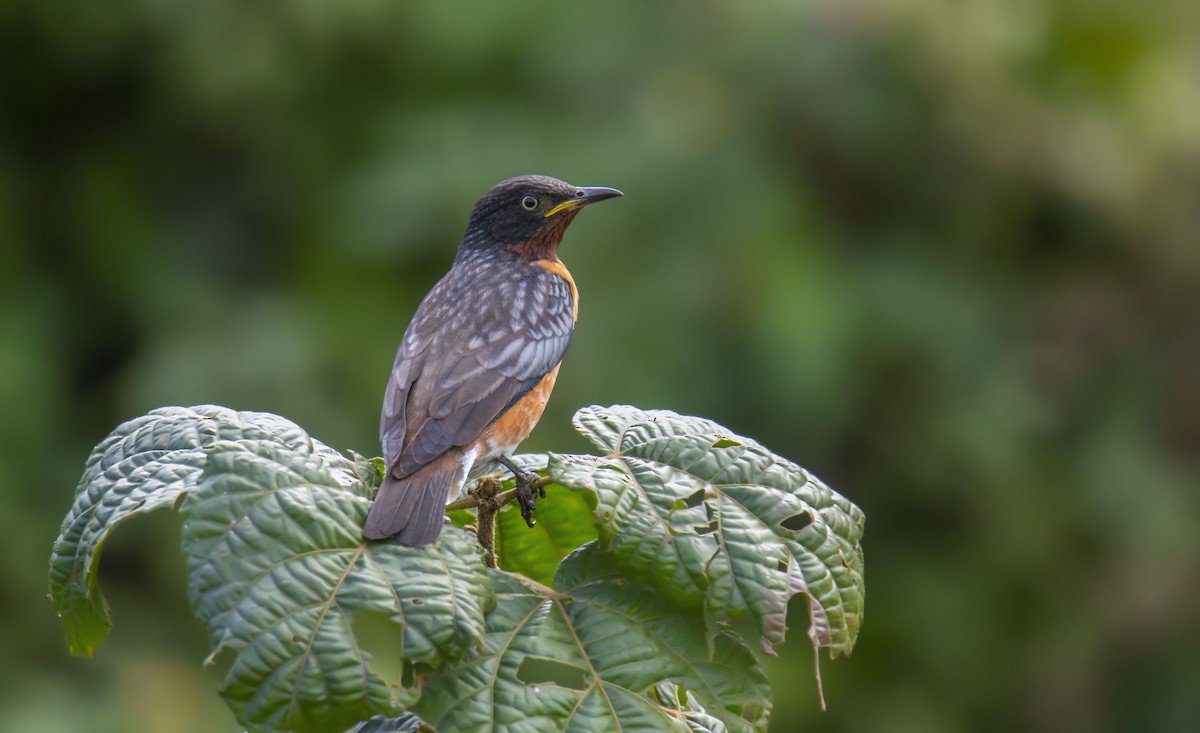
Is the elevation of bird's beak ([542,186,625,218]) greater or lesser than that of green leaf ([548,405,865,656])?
→ greater

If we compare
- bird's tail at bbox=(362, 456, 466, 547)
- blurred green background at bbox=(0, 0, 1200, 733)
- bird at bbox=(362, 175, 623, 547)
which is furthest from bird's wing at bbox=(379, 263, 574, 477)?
blurred green background at bbox=(0, 0, 1200, 733)

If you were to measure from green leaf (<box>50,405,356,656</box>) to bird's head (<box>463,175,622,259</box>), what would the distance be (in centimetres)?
193

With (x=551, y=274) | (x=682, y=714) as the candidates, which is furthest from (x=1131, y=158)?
(x=682, y=714)

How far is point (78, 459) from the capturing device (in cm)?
644

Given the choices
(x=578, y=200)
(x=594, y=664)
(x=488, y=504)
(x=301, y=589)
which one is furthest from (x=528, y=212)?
(x=301, y=589)

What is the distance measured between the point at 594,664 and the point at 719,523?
0.37 m

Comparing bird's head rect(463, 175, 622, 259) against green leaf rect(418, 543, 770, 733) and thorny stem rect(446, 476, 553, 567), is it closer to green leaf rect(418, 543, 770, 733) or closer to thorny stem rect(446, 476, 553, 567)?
thorny stem rect(446, 476, 553, 567)

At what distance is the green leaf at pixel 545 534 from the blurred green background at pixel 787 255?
3322 millimetres

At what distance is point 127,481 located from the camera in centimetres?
246

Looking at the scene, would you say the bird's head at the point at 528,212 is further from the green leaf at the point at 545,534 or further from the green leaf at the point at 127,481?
the green leaf at the point at 127,481

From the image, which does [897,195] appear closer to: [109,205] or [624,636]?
[109,205]

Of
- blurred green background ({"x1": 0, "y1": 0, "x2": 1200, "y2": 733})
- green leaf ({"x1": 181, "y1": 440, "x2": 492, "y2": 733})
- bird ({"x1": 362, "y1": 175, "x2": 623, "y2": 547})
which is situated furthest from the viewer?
blurred green background ({"x1": 0, "y1": 0, "x2": 1200, "y2": 733})

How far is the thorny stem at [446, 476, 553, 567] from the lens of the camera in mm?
2736

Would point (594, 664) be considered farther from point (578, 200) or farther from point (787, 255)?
point (787, 255)
